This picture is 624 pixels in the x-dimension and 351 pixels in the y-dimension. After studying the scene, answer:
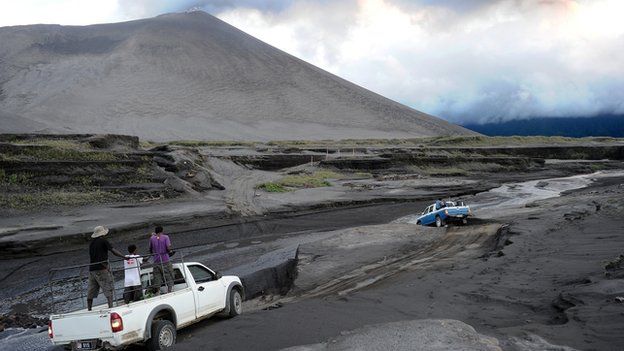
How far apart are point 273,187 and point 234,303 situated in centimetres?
3019

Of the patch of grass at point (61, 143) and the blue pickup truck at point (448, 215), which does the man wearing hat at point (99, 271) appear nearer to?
the blue pickup truck at point (448, 215)

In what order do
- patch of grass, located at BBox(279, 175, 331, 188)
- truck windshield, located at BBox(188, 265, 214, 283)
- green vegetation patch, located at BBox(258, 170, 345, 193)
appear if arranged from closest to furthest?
truck windshield, located at BBox(188, 265, 214, 283)
green vegetation patch, located at BBox(258, 170, 345, 193)
patch of grass, located at BBox(279, 175, 331, 188)

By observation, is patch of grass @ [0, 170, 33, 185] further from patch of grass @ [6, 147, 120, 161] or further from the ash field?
patch of grass @ [6, 147, 120, 161]

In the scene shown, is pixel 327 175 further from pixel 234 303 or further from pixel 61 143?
pixel 234 303

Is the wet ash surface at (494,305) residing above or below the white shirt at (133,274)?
below

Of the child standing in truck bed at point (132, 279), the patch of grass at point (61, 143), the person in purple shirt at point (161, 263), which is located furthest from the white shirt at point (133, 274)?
the patch of grass at point (61, 143)

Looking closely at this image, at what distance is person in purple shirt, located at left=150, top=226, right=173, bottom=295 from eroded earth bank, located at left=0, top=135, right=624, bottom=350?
114cm

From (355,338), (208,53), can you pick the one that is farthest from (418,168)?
(208,53)

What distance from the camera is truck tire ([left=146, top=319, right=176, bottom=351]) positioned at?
32.2ft

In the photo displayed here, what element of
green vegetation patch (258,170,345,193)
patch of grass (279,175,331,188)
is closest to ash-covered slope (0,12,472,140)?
green vegetation patch (258,170,345,193)

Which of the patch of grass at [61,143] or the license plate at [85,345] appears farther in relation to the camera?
the patch of grass at [61,143]

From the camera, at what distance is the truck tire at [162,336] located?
9.83 meters

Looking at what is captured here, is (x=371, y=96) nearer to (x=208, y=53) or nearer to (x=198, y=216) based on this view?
(x=208, y=53)

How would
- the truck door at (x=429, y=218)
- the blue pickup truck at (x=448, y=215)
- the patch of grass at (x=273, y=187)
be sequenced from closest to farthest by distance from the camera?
the blue pickup truck at (x=448, y=215) → the truck door at (x=429, y=218) → the patch of grass at (x=273, y=187)
